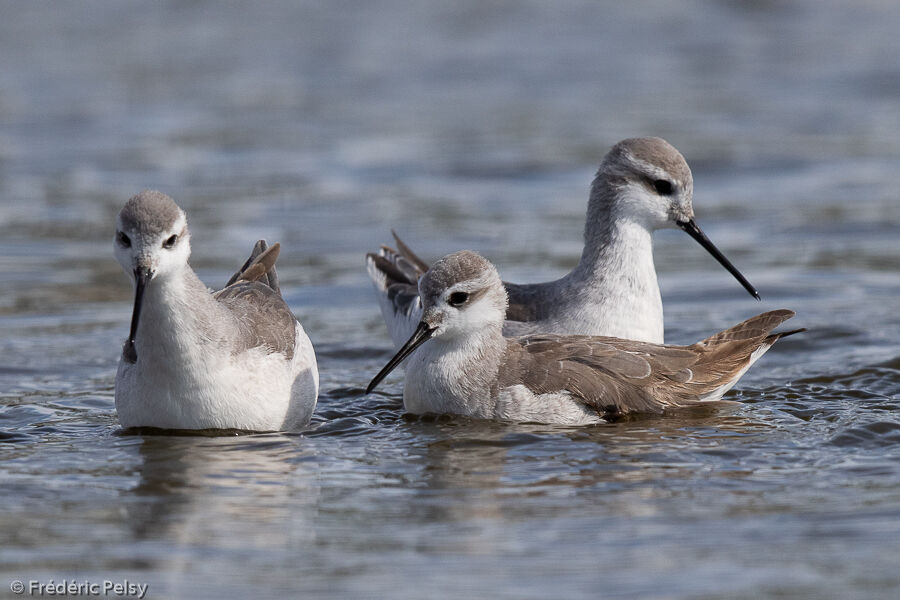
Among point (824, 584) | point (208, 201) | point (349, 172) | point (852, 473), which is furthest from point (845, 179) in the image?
point (824, 584)

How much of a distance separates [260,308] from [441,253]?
210 inches

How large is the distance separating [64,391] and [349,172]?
28.2 ft

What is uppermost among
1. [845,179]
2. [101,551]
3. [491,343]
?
[845,179]

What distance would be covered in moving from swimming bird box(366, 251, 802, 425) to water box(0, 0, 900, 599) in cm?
18

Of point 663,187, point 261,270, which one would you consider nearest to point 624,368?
point 663,187

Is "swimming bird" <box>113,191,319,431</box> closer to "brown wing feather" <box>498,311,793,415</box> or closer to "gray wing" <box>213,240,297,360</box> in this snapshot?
"gray wing" <box>213,240,297,360</box>

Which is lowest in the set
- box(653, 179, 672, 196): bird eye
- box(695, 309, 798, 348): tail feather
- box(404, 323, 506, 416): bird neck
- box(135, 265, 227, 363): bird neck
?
box(404, 323, 506, 416): bird neck

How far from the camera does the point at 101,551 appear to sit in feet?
23.3

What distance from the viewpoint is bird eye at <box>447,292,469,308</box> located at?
31.5 feet

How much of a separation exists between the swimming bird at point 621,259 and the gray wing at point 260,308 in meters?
1.20

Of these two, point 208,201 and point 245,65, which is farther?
point 245,65

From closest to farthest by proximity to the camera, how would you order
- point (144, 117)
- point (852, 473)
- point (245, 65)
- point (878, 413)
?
point (852, 473), point (878, 413), point (144, 117), point (245, 65)

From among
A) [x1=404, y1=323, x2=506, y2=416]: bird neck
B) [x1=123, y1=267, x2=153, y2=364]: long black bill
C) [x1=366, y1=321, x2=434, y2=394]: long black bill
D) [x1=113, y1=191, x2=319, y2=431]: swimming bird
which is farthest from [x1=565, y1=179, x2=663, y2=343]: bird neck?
[x1=123, y1=267, x2=153, y2=364]: long black bill

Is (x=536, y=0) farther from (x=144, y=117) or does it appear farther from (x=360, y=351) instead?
(x=360, y=351)
